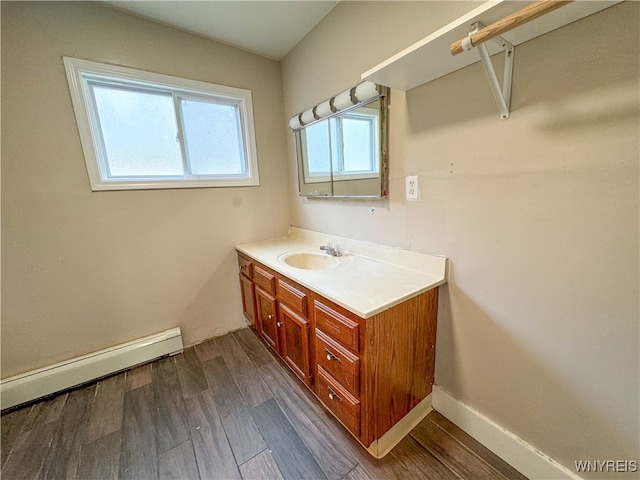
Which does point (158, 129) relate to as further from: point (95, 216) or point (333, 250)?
point (333, 250)

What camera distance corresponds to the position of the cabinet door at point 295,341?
1.40 meters

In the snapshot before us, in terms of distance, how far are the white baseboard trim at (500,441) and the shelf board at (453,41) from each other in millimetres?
1586

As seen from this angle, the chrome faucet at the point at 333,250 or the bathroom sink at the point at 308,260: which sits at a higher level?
the chrome faucet at the point at 333,250

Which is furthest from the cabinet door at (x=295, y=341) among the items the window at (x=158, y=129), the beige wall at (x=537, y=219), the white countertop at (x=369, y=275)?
the window at (x=158, y=129)

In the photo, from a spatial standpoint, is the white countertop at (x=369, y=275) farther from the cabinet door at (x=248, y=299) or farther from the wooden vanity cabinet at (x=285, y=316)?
the cabinet door at (x=248, y=299)

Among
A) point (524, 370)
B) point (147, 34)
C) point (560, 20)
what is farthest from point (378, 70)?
point (147, 34)

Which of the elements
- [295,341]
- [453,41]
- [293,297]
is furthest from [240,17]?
[295,341]

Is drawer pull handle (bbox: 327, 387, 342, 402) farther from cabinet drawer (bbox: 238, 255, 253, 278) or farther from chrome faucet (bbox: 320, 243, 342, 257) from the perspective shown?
cabinet drawer (bbox: 238, 255, 253, 278)

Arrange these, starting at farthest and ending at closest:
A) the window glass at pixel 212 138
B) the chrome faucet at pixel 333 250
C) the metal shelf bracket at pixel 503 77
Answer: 1. the window glass at pixel 212 138
2. the chrome faucet at pixel 333 250
3. the metal shelf bracket at pixel 503 77

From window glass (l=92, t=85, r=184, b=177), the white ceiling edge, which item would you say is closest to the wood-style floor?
window glass (l=92, t=85, r=184, b=177)

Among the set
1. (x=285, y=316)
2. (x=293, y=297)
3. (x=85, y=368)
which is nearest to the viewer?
(x=293, y=297)

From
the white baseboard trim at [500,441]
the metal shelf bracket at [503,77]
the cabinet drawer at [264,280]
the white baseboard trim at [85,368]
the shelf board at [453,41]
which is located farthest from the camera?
the cabinet drawer at [264,280]

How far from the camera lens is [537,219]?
93cm

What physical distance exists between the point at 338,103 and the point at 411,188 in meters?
0.74
